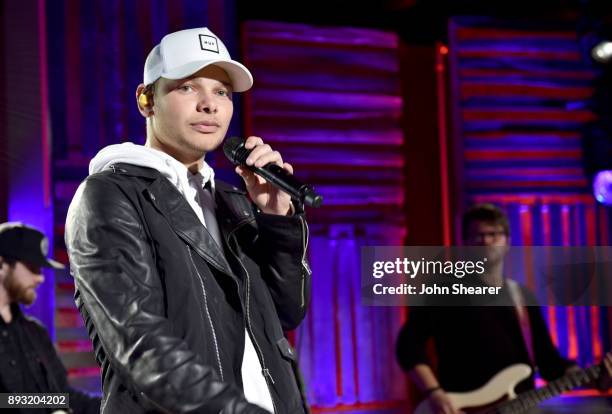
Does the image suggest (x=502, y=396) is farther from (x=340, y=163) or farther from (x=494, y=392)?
(x=340, y=163)

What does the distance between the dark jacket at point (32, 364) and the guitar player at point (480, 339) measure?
4.88ft

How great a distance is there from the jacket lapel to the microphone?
181 millimetres

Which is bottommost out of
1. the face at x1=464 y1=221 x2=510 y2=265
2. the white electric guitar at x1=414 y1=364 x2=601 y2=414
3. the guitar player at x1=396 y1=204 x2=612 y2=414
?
the white electric guitar at x1=414 y1=364 x2=601 y2=414

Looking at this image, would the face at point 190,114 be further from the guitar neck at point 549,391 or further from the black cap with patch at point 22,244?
the guitar neck at point 549,391

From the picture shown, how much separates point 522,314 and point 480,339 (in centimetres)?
26

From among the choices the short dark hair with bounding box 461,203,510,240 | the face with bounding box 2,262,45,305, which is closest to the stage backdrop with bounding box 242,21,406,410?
the short dark hair with bounding box 461,203,510,240

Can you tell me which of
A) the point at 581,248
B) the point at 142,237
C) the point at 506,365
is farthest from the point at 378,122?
the point at 142,237

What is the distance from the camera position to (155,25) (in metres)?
4.46

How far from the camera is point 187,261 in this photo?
4.89 feet

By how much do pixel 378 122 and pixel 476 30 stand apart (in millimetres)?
827

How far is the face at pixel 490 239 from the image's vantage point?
4.08 m

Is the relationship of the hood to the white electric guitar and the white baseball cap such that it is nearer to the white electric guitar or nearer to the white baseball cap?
the white baseball cap

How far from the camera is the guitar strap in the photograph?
4.00 meters

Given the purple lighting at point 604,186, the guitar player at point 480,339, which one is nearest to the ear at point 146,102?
the guitar player at point 480,339
